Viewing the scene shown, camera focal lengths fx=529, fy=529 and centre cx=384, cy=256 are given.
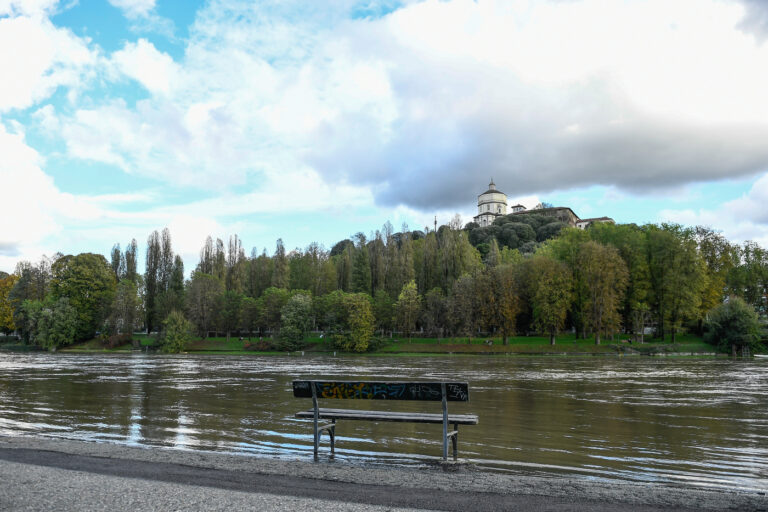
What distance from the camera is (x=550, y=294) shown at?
68.8 m

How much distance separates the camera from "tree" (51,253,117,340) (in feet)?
282

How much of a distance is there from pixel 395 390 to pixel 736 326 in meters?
57.2

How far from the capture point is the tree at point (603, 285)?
65.2 m

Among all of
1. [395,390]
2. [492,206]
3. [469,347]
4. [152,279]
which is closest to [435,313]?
[469,347]

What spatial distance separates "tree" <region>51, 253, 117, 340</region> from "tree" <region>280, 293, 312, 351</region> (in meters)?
30.8

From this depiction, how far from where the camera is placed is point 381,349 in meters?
72.7

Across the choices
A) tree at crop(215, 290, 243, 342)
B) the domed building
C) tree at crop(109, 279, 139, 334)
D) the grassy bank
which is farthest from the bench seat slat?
the domed building

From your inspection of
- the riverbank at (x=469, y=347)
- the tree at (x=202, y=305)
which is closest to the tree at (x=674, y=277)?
the riverbank at (x=469, y=347)

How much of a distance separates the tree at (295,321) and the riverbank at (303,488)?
6753 cm

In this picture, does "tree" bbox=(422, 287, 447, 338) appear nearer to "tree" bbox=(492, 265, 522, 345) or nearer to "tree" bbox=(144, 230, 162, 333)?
"tree" bbox=(492, 265, 522, 345)

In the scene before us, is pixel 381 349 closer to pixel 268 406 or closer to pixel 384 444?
pixel 268 406

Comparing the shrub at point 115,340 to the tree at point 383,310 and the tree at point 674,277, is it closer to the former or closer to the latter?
the tree at point 383,310

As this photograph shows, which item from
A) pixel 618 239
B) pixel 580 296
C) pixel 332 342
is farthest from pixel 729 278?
pixel 332 342

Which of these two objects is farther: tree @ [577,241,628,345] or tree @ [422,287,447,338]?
tree @ [422,287,447,338]
